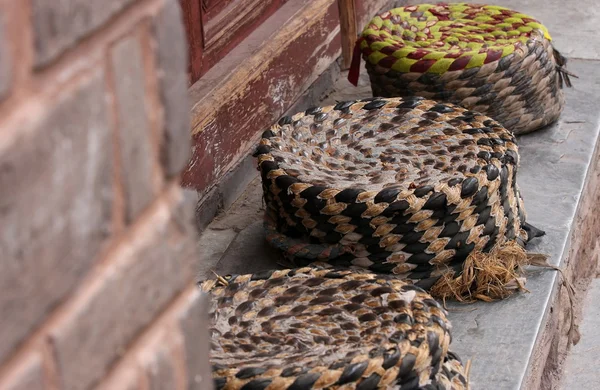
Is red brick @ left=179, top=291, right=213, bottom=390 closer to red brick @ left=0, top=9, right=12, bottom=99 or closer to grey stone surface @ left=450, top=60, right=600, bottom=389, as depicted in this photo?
red brick @ left=0, top=9, right=12, bottom=99

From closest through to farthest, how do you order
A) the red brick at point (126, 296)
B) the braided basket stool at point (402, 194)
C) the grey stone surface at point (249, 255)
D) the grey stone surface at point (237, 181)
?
the red brick at point (126, 296), the braided basket stool at point (402, 194), the grey stone surface at point (249, 255), the grey stone surface at point (237, 181)

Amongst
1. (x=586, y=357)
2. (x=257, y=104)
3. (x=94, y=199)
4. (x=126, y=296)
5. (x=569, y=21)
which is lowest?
(x=586, y=357)

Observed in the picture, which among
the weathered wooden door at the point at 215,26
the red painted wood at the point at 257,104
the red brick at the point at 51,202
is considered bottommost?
the red painted wood at the point at 257,104

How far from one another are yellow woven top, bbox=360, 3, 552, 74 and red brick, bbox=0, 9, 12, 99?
6.23 feet

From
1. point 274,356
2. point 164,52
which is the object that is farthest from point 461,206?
point 164,52

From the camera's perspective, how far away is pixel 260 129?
2770mm

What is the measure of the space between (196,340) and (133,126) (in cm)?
25

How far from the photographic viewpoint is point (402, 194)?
1.91 meters

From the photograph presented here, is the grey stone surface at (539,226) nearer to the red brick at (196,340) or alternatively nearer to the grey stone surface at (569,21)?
the grey stone surface at (569,21)

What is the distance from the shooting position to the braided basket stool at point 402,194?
76.5 inches

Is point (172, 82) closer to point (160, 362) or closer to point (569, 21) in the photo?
point (160, 362)

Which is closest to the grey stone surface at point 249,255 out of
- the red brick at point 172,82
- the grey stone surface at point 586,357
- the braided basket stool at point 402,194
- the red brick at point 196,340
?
the braided basket stool at point 402,194

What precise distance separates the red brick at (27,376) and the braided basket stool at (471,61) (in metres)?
1.87

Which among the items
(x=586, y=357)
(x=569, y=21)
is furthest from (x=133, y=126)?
(x=569, y=21)
